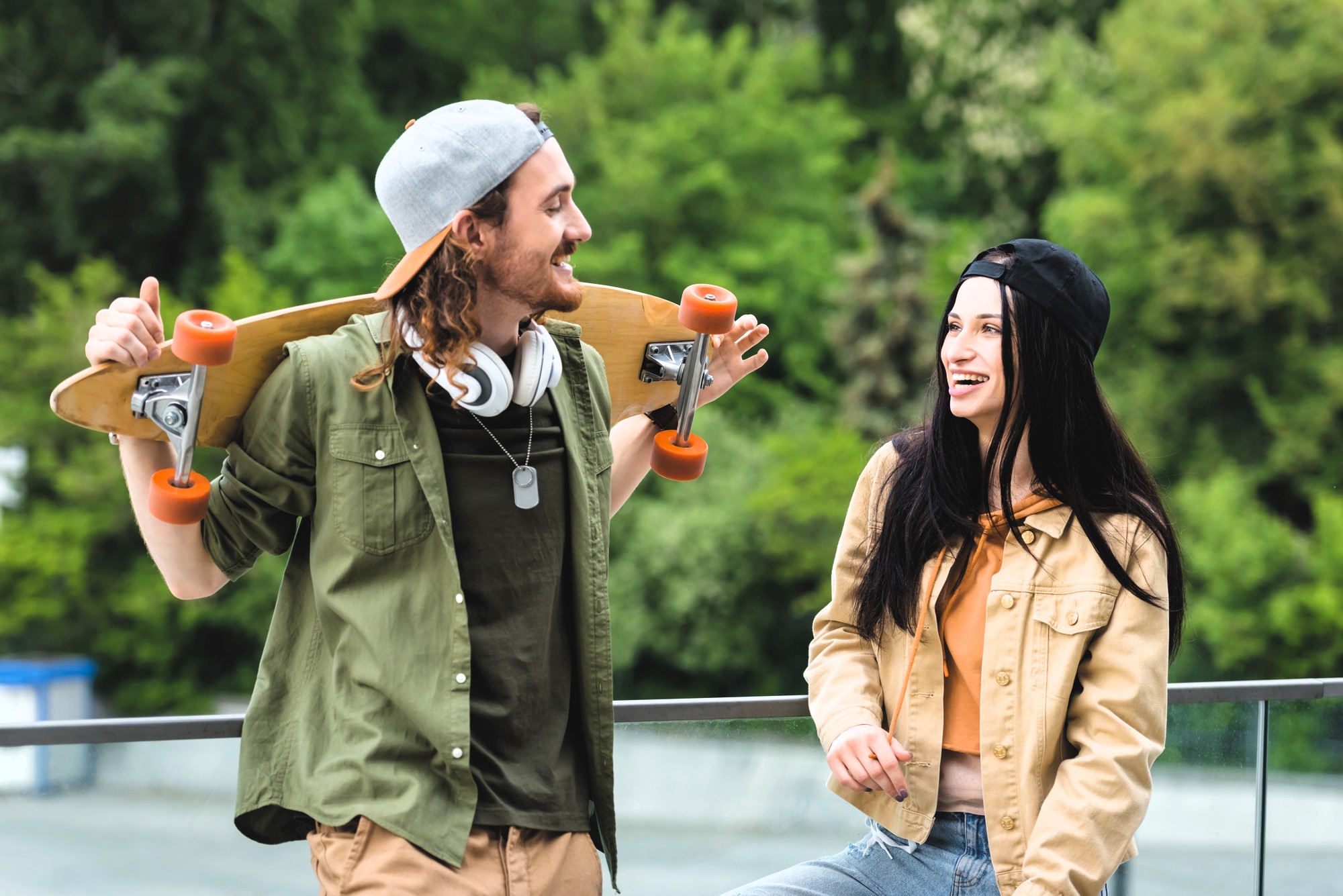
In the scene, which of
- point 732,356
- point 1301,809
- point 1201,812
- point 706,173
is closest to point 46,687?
point 706,173

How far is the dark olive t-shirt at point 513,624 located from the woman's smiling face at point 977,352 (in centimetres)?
64

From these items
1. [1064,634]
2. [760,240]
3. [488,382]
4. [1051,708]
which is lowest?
[1051,708]

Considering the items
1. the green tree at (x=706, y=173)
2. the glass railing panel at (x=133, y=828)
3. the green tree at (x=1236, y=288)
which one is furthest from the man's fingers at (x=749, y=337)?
the green tree at (x=706, y=173)

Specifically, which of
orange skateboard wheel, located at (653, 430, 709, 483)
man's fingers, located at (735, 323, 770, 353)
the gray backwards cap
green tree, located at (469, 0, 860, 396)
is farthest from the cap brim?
green tree, located at (469, 0, 860, 396)

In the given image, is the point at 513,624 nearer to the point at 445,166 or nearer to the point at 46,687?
the point at 445,166

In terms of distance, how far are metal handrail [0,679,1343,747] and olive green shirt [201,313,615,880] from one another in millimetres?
360

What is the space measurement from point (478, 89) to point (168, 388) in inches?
883

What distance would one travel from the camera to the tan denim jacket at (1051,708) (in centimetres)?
201

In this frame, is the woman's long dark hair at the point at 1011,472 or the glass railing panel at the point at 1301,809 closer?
the woman's long dark hair at the point at 1011,472

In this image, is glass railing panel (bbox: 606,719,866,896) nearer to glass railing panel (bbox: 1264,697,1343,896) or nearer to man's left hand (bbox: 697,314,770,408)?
man's left hand (bbox: 697,314,770,408)

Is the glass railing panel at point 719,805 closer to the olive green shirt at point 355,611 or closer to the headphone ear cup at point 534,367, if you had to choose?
the olive green shirt at point 355,611

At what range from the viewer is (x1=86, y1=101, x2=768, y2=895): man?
188 cm

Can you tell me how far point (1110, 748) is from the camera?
2029 mm

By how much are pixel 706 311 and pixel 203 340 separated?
71 centimetres
